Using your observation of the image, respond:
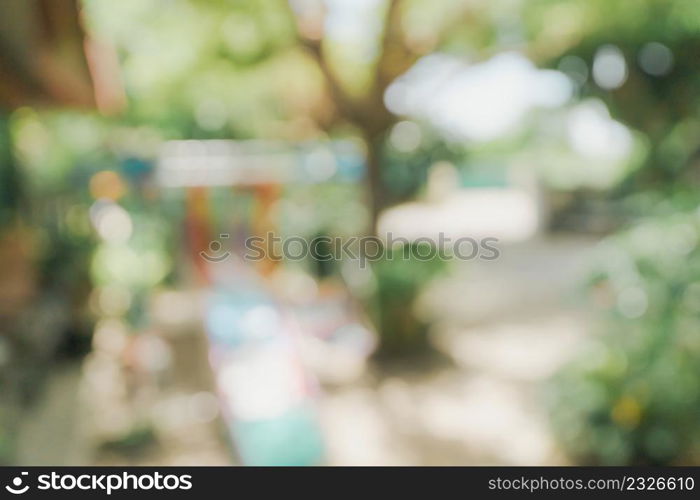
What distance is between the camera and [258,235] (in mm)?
6195

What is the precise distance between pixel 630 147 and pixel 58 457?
4203mm

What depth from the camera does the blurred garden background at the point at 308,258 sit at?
7.97ft

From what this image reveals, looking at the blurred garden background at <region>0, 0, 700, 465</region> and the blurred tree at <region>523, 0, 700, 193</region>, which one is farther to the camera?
the blurred tree at <region>523, 0, 700, 193</region>

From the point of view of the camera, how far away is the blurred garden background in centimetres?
243

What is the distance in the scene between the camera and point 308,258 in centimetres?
591

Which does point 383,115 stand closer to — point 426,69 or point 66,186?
point 426,69
